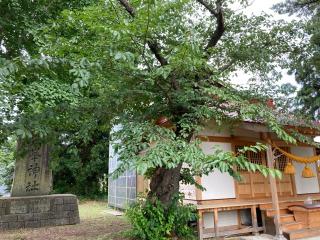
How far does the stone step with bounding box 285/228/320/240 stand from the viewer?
6.74 metres

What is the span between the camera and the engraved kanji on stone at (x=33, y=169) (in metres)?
Result: 8.60

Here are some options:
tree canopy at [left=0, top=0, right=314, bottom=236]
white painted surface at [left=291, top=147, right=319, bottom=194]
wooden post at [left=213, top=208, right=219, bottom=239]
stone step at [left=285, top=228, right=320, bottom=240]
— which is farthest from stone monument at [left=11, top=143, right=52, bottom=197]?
white painted surface at [left=291, top=147, right=319, bottom=194]

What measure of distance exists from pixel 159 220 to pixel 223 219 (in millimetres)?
2562

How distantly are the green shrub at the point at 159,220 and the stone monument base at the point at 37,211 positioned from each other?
Result: 11.1 ft

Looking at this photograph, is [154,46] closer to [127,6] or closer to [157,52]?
[157,52]

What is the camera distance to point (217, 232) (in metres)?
6.83

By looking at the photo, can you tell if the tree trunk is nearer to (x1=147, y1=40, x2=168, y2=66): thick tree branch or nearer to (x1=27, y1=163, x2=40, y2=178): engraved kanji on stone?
(x1=147, y1=40, x2=168, y2=66): thick tree branch

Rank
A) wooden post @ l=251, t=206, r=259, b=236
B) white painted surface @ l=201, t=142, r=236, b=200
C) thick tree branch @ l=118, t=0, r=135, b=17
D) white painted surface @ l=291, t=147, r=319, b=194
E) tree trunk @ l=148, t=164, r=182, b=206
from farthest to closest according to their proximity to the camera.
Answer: white painted surface @ l=291, t=147, r=319, b=194
white painted surface @ l=201, t=142, r=236, b=200
wooden post @ l=251, t=206, r=259, b=236
tree trunk @ l=148, t=164, r=182, b=206
thick tree branch @ l=118, t=0, r=135, b=17

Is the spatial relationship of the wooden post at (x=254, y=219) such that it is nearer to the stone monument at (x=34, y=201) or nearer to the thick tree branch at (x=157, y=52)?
the thick tree branch at (x=157, y=52)

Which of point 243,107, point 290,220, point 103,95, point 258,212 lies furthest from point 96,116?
point 290,220

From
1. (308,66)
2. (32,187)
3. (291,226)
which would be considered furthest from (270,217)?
(308,66)

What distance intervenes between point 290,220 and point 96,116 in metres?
5.59

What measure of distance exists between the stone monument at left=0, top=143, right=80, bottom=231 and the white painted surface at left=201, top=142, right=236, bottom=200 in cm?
398

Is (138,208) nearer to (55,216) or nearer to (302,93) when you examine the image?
(55,216)
